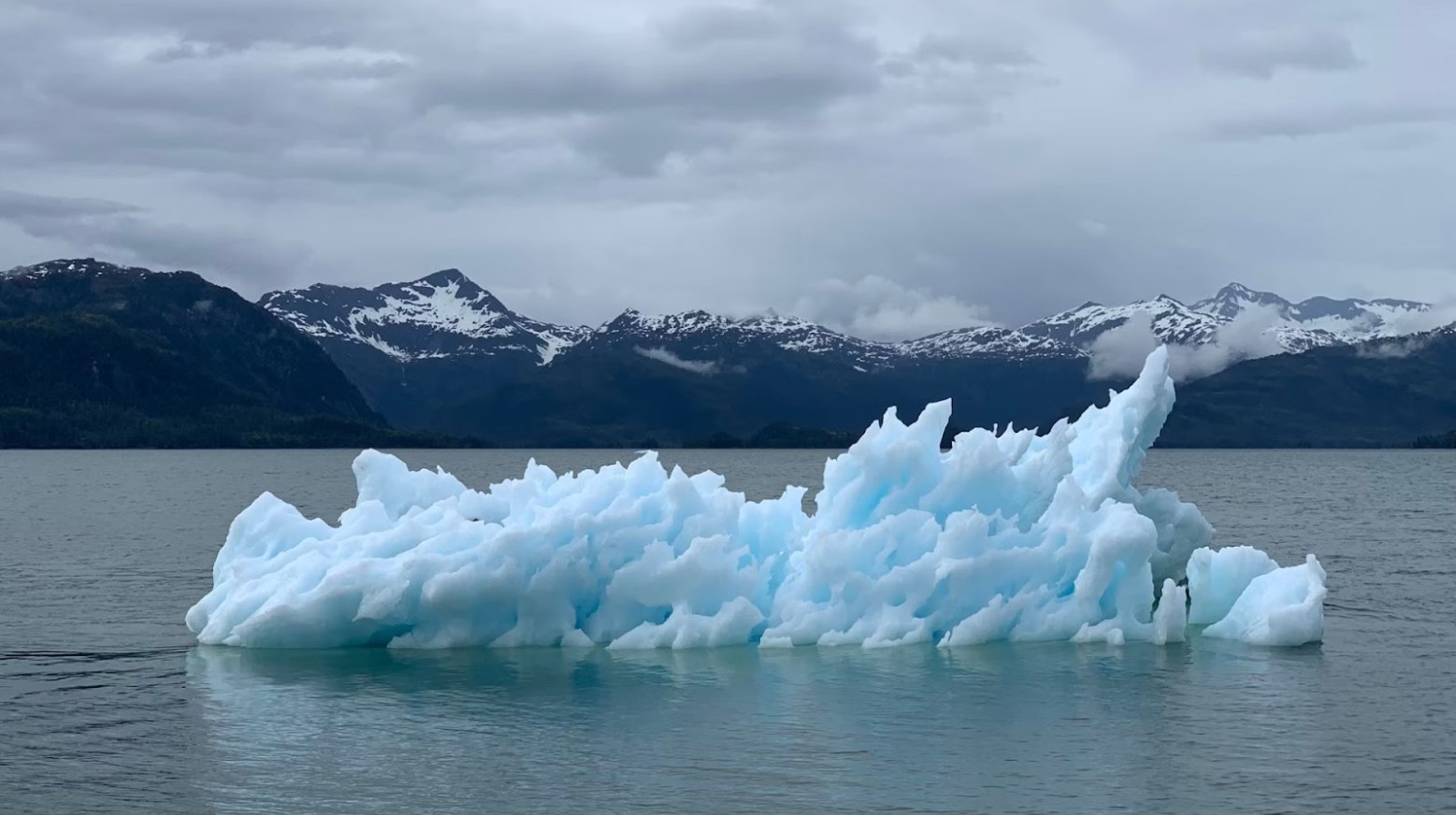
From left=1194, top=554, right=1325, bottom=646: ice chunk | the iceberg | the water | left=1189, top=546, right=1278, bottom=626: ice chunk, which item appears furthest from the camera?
left=1189, top=546, right=1278, bottom=626: ice chunk

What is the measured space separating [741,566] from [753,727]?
28.4 feet

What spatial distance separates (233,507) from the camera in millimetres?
88438

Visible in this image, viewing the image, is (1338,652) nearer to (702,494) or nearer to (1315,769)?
(1315,769)

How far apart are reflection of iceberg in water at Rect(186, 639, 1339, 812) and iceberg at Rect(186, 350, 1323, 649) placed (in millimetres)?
712

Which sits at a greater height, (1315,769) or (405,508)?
(405,508)

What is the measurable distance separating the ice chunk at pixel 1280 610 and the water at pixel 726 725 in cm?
56

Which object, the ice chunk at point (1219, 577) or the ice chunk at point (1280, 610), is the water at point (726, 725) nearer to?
the ice chunk at point (1280, 610)

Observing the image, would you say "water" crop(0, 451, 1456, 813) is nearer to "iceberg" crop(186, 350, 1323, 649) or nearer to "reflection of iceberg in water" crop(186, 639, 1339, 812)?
"reflection of iceberg in water" crop(186, 639, 1339, 812)

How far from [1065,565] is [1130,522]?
1.75 meters

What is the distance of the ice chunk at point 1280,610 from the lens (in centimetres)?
3194

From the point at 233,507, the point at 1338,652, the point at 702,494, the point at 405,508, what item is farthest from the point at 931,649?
the point at 233,507

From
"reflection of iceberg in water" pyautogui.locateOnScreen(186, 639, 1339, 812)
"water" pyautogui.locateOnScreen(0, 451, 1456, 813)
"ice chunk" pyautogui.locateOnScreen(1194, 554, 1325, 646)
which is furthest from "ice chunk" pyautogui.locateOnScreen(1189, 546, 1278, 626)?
"reflection of iceberg in water" pyautogui.locateOnScreen(186, 639, 1339, 812)

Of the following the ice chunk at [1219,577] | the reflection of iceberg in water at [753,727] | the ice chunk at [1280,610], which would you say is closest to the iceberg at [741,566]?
A: the ice chunk at [1280,610]

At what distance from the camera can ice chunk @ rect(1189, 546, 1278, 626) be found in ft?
110
